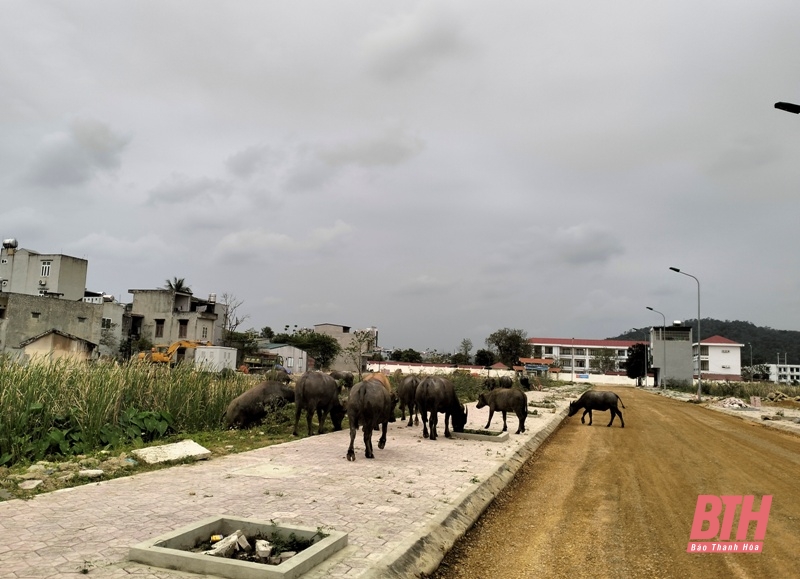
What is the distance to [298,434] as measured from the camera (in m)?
13.6

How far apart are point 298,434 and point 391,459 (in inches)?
157

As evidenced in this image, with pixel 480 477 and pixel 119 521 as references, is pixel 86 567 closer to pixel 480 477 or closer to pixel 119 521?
pixel 119 521

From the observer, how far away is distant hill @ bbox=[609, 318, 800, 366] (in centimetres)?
15362

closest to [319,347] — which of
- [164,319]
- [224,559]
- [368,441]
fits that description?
[164,319]

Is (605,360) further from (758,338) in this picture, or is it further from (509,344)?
(758,338)

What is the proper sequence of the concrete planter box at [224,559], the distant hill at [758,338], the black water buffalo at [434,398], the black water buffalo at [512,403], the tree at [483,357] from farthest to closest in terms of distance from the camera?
1. the distant hill at [758,338]
2. the tree at [483,357]
3. the black water buffalo at [512,403]
4. the black water buffalo at [434,398]
5. the concrete planter box at [224,559]

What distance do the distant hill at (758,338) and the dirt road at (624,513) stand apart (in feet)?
502

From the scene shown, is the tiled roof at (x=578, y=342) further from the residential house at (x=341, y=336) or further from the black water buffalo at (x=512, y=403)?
the black water buffalo at (x=512, y=403)

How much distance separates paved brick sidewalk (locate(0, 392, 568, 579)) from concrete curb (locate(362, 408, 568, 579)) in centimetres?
1

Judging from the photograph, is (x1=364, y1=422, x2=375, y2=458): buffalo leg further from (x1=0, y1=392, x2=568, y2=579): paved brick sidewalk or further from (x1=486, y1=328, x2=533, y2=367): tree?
(x1=486, y1=328, x2=533, y2=367): tree

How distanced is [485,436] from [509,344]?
8787 centimetres

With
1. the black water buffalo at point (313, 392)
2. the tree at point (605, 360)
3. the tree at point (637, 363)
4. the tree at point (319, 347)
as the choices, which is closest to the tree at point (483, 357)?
the tree at point (637, 363)

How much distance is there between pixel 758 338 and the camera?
17700 centimetres

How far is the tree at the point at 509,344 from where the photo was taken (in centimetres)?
9869
